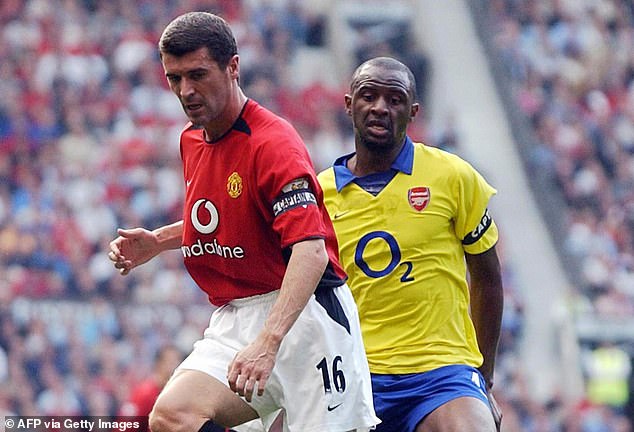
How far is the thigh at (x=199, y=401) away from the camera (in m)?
6.31

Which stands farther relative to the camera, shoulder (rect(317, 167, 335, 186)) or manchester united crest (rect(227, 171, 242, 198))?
shoulder (rect(317, 167, 335, 186))

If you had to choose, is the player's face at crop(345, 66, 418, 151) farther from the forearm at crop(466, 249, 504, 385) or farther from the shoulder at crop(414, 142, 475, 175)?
the forearm at crop(466, 249, 504, 385)

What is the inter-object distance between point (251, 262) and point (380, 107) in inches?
53.2

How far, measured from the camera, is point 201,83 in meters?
6.34

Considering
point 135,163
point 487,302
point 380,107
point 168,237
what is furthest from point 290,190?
point 135,163

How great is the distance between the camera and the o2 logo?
7602mm

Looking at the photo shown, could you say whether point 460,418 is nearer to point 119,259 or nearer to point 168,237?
point 168,237

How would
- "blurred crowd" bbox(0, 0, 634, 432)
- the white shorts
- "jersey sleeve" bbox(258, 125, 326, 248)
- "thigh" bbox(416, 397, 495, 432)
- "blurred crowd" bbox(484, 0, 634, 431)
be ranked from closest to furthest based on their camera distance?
"jersey sleeve" bbox(258, 125, 326, 248) < the white shorts < "thigh" bbox(416, 397, 495, 432) < "blurred crowd" bbox(0, 0, 634, 432) < "blurred crowd" bbox(484, 0, 634, 431)

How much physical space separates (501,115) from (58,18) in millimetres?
7007

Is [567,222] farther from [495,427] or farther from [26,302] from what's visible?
[495,427]

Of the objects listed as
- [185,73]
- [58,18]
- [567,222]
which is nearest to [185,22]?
[185,73]

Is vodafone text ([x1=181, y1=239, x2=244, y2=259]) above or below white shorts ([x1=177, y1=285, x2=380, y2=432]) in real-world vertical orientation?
above

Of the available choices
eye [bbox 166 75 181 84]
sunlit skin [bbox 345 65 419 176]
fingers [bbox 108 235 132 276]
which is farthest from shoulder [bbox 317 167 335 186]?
eye [bbox 166 75 181 84]

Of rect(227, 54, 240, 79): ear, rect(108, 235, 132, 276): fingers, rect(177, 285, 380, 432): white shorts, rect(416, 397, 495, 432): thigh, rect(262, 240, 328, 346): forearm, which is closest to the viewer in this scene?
rect(262, 240, 328, 346): forearm
